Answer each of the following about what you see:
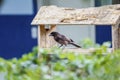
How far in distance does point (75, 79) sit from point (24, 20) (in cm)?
515

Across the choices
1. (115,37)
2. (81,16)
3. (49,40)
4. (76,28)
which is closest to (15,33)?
(76,28)

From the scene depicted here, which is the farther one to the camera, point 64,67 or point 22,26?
point 22,26

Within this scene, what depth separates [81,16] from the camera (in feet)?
12.9

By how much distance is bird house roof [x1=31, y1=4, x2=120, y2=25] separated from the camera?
149 inches

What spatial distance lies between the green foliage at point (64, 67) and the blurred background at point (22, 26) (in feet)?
16.2

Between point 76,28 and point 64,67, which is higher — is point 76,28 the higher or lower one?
the lower one

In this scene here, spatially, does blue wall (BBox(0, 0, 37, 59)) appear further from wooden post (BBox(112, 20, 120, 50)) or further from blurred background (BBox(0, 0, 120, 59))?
wooden post (BBox(112, 20, 120, 50))

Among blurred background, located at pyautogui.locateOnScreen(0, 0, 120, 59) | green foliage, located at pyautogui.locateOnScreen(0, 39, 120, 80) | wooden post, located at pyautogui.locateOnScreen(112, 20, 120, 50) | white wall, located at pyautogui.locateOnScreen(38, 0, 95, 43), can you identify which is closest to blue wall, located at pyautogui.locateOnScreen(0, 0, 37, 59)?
blurred background, located at pyautogui.locateOnScreen(0, 0, 120, 59)

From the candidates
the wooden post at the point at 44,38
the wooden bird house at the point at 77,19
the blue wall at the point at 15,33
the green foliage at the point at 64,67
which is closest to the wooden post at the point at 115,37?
the wooden bird house at the point at 77,19

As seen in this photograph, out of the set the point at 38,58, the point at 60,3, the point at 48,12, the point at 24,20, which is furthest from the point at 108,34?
the point at 38,58

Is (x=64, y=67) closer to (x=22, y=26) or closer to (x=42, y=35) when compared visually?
(x=42, y=35)

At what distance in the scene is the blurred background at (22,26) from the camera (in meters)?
6.74

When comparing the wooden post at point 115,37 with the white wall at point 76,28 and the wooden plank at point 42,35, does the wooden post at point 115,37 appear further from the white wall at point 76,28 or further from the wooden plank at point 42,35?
the white wall at point 76,28

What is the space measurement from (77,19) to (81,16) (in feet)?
0.19
